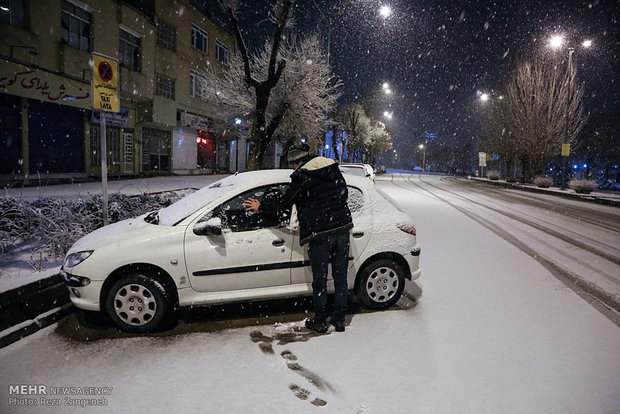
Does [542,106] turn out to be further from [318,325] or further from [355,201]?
[318,325]

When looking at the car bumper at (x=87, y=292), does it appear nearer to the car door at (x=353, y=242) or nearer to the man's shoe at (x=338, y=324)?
the car door at (x=353, y=242)

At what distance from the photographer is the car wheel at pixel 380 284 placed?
4.61 metres

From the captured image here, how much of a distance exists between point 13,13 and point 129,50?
8.23m

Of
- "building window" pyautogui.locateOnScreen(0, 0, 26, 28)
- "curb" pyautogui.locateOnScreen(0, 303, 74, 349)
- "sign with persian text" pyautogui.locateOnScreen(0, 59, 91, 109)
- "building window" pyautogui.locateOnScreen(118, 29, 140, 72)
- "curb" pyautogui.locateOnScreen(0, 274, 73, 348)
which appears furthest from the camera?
"building window" pyautogui.locateOnScreen(118, 29, 140, 72)

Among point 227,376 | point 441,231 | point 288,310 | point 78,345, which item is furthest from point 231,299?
point 441,231

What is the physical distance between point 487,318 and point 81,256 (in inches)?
167

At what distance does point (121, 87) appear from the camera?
22016 mm

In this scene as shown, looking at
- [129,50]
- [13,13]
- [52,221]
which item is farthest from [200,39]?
[52,221]

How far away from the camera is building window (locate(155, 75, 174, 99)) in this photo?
1078 inches

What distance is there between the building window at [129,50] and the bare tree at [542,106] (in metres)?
30.7

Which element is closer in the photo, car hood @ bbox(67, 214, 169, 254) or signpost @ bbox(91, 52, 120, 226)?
car hood @ bbox(67, 214, 169, 254)

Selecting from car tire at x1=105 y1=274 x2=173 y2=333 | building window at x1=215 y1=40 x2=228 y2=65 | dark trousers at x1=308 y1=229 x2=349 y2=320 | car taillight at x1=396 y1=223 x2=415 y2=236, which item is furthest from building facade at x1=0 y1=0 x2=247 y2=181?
car taillight at x1=396 y1=223 x2=415 y2=236

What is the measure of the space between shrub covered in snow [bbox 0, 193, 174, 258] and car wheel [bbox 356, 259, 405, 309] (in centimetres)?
424

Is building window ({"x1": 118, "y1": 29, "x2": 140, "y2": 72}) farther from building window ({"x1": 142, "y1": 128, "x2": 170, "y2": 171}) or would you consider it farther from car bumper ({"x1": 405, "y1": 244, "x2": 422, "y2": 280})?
car bumper ({"x1": 405, "y1": 244, "x2": 422, "y2": 280})
